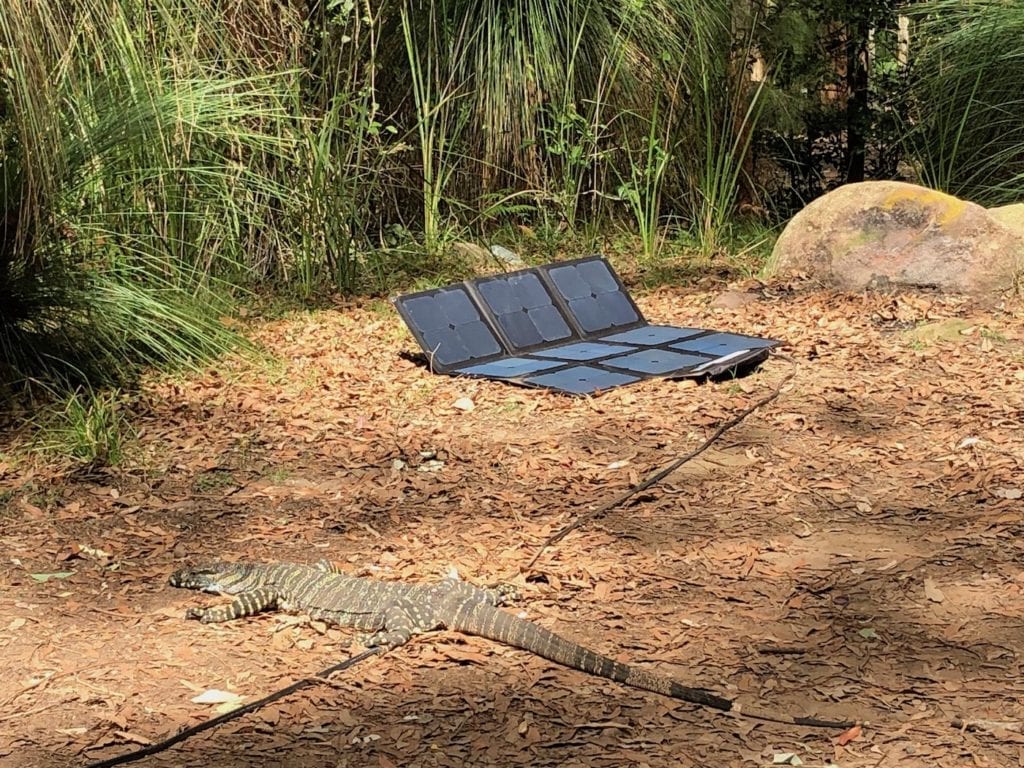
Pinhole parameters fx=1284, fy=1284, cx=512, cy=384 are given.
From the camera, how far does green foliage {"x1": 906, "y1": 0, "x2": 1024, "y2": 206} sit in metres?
7.50

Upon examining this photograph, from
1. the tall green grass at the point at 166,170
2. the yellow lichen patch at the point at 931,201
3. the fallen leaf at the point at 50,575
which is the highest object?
the tall green grass at the point at 166,170

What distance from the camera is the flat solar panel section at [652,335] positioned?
5645 mm

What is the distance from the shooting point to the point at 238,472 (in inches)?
173

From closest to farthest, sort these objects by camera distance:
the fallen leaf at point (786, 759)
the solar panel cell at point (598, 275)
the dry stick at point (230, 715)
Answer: the fallen leaf at point (786, 759)
the dry stick at point (230, 715)
the solar panel cell at point (598, 275)

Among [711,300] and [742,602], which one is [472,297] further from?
[742,602]

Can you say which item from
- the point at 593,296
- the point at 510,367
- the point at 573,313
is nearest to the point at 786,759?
the point at 510,367

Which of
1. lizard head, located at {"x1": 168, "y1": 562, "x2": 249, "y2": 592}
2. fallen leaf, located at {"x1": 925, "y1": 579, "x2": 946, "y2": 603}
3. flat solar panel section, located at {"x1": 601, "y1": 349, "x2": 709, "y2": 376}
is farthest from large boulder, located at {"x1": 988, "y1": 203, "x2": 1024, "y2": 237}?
lizard head, located at {"x1": 168, "y1": 562, "x2": 249, "y2": 592}

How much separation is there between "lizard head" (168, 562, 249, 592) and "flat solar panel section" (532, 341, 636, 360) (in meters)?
2.33

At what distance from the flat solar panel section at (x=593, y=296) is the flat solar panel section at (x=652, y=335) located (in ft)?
0.29

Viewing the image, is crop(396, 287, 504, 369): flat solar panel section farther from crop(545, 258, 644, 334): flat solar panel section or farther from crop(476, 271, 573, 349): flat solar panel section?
crop(545, 258, 644, 334): flat solar panel section

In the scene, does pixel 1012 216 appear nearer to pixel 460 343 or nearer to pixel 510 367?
pixel 510 367

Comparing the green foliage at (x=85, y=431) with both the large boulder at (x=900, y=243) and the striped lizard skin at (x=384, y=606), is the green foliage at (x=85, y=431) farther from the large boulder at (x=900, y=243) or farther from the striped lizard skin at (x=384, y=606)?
the large boulder at (x=900, y=243)

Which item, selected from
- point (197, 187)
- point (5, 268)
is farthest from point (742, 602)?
point (197, 187)

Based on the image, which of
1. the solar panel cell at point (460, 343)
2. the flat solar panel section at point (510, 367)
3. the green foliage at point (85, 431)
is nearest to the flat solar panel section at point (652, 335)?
the flat solar panel section at point (510, 367)
